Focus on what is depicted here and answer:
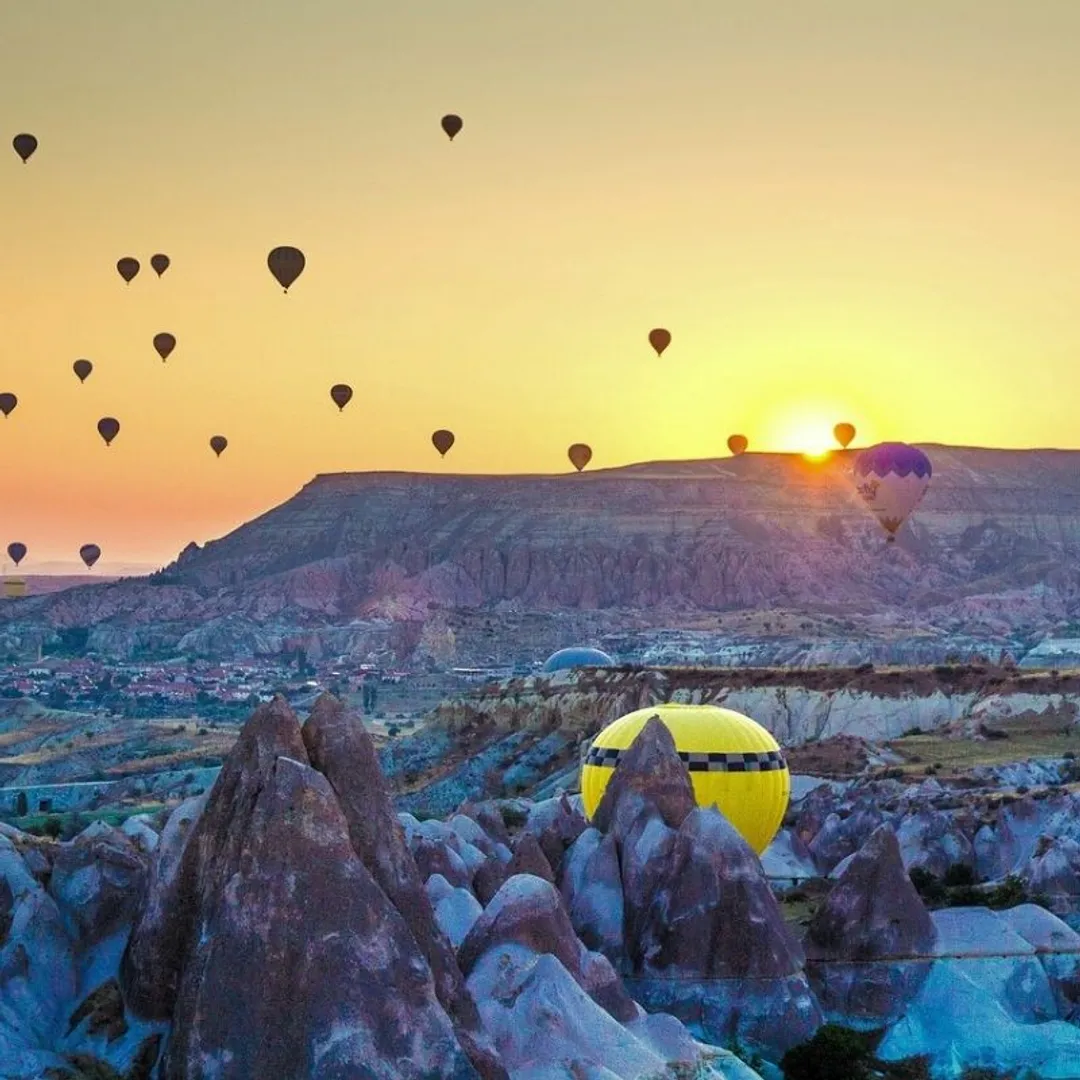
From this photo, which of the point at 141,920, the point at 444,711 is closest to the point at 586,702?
the point at 444,711

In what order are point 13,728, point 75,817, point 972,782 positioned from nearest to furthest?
1. point 972,782
2. point 75,817
3. point 13,728

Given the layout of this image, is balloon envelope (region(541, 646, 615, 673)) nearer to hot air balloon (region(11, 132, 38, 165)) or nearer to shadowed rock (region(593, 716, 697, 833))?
hot air balloon (region(11, 132, 38, 165))

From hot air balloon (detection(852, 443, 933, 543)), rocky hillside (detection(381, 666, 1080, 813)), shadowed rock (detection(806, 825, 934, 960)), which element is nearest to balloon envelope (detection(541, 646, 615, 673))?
rocky hillside (detection(381, 666, 1080, 813))

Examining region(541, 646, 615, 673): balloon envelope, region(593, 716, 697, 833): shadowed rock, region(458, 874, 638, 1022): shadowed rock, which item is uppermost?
region(541, 646, 615, 673): balloon envelope

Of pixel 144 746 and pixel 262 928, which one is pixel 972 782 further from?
pixel 144 746

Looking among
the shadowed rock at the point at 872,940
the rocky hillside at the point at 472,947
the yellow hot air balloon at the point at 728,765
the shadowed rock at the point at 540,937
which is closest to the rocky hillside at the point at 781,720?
the yellow hot air balloon at the point at 728,765

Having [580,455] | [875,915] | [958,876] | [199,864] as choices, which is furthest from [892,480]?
[199,864]

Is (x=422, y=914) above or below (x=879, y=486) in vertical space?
below
